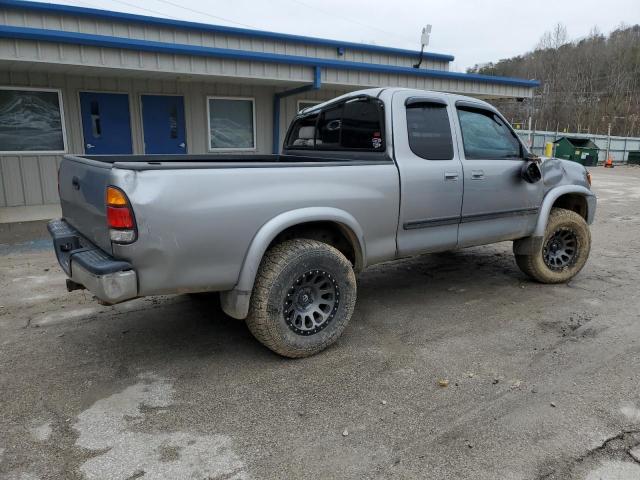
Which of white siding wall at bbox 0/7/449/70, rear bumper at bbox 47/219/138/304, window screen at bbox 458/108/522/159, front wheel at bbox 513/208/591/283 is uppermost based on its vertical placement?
white siding wall at bbox 0/7/449/70

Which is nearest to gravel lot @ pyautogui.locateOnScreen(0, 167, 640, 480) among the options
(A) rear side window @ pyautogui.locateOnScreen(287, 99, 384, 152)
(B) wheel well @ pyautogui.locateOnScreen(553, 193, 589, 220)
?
(B) wheel well @ pyautogui.locateOnScreen(553, 193, 589, 220)

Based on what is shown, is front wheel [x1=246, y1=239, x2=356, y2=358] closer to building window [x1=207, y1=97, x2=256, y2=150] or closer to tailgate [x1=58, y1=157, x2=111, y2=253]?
tailgate [x1=58, y1=157, x2=111, y2=253]

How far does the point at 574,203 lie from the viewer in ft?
18.0

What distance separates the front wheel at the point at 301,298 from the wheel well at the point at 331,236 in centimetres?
12

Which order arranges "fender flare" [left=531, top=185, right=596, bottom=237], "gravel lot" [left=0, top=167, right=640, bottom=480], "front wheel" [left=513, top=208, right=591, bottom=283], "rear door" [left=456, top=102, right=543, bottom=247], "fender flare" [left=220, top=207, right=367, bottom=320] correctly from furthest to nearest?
"front wheel" [left=513, top=208, right=591, bottom=283] < "fender flare" [left=531, top=185, right=596, bottom=237] < "rear door" [left=456, top=102, right=543, bottom=247] < "fender flare" [left=220, top=207, right=367, bottom=320] < "gravel lot" [left=0, top=167, right=640, bottom=480]

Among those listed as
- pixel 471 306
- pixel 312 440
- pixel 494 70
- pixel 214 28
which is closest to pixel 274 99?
pixel 214 28

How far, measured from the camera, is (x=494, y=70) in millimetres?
54250

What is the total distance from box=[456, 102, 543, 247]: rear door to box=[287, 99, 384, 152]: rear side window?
2.79 feet

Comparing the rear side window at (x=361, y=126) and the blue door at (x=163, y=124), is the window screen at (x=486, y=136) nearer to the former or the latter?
the rear side window at (x=361, y=126)

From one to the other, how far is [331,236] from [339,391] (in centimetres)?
128

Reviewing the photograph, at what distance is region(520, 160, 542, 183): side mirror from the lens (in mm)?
4605

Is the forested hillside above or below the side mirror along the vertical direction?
above

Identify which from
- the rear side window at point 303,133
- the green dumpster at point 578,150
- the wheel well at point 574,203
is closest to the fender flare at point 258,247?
the rear side window at point 303,133

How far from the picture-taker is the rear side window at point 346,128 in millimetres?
4043
